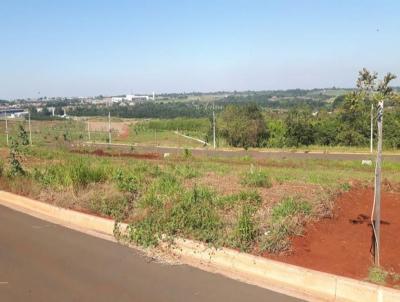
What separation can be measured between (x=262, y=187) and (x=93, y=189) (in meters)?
3.78

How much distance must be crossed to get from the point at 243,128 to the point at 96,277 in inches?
1662

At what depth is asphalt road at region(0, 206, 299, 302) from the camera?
19.1ft

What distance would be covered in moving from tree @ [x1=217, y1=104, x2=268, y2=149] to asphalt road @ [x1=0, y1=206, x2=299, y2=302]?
40.5 meters

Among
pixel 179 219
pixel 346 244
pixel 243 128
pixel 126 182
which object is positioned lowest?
pixel 243 128

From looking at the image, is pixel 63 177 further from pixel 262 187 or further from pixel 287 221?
pixel 287 221

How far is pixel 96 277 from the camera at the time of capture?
6496 millimetres

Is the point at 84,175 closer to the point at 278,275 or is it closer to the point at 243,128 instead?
the point at 278,275

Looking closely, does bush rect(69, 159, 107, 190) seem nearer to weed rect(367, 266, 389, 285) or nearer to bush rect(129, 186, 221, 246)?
bush rect(129, 186, 221, 246)

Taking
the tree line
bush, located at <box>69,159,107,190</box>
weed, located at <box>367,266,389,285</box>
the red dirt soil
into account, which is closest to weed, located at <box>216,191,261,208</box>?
the red dirt soil

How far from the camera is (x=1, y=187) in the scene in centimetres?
1308

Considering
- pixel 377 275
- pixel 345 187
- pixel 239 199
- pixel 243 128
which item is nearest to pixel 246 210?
pixel 239 199

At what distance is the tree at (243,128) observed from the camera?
48.3 meters

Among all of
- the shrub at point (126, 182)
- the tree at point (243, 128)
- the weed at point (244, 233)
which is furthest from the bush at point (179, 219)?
the tree at point (243, 128)

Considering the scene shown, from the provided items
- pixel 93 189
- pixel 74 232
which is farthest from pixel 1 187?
pixel 74 232
